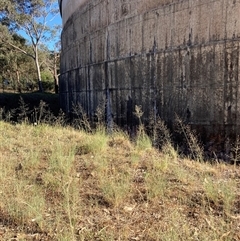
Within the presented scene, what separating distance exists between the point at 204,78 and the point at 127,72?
1.80 metres

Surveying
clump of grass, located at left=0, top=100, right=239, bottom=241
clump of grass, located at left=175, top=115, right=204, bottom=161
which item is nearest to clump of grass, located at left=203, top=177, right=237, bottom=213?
clump of grass, located at left=0, top=100, right=239, bottom=241

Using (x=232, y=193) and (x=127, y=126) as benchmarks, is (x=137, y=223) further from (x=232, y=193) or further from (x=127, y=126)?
(x=127, y=126)

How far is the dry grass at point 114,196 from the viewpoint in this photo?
8.21 ft

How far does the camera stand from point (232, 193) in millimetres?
3004

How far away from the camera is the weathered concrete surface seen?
4.72 metres

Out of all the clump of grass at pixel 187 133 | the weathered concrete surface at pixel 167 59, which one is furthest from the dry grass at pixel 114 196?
the weathered concrete surface at pixel 167 59

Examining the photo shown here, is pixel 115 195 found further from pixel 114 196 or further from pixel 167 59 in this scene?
pixel 167 59

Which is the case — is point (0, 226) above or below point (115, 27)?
below

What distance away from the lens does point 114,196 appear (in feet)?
10.0

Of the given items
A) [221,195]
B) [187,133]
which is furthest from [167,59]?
[221,195]

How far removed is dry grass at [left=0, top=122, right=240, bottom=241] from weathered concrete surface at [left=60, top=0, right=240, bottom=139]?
3.21ft

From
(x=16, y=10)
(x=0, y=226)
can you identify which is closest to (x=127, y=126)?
(x=0, y=226)

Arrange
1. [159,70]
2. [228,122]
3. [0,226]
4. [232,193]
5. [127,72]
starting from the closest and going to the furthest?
[0,226]
[232,193]
[228,122]
[159,70]
[127,72]

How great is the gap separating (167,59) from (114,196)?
3.14 m
